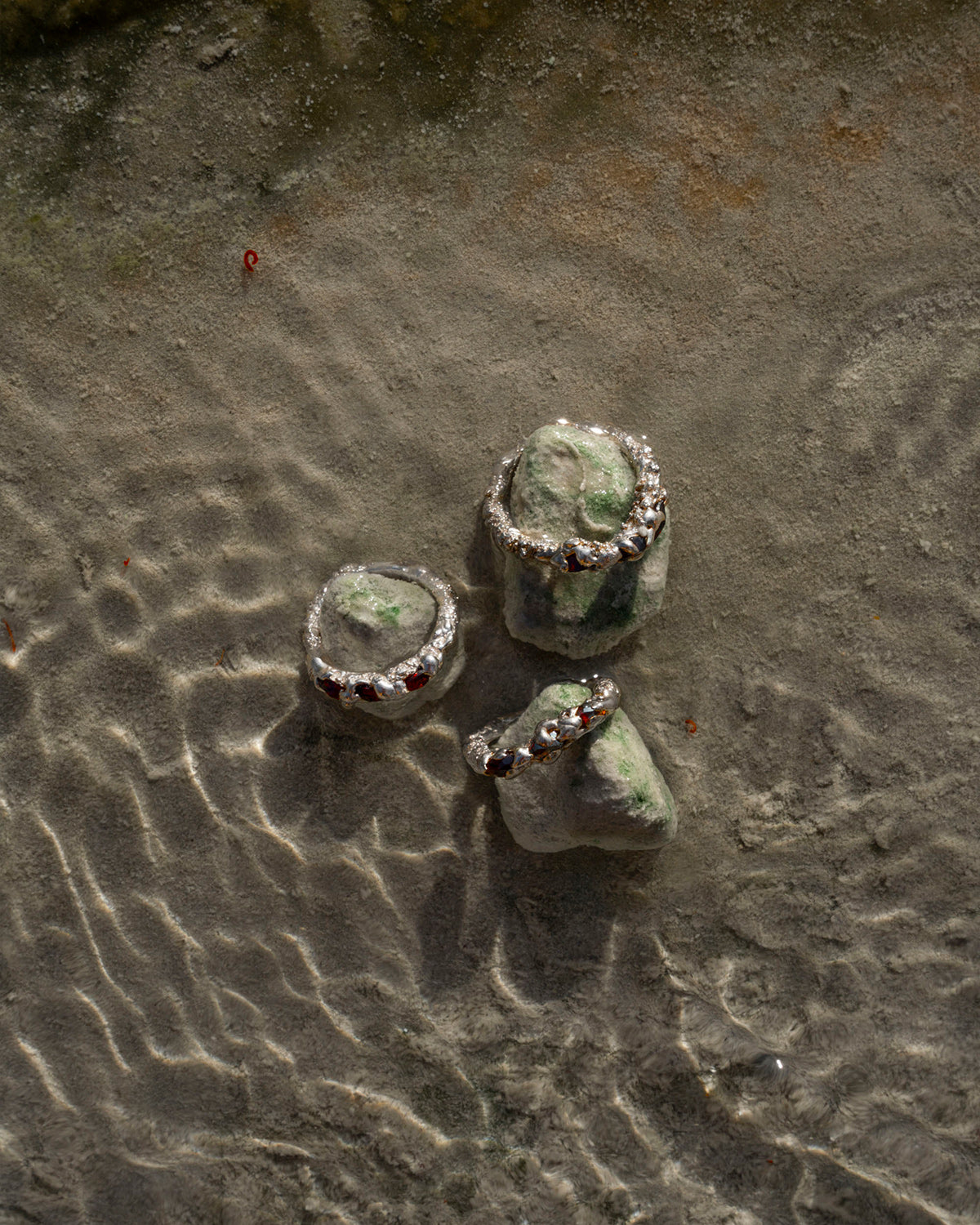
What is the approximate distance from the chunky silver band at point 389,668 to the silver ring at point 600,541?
14.7 inches

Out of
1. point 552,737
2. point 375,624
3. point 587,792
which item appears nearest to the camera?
point 552,737

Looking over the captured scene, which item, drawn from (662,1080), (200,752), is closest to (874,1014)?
(662,1080)

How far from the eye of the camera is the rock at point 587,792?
10.9 ft

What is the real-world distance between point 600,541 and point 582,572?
0.15 metres

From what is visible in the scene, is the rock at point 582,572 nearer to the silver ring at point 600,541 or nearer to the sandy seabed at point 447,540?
the silver ring at point 600,541

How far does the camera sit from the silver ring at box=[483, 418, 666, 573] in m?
3.29

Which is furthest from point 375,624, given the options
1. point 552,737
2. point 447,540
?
point 552,737

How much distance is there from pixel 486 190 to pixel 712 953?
10.8 feet

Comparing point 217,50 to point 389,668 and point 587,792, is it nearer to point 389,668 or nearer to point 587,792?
point 389,668

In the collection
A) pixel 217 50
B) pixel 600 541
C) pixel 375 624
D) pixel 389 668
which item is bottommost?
pixel 389 668

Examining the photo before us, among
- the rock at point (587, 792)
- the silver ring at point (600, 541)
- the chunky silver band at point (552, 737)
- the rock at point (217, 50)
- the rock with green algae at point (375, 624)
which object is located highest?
the rock at point (217, 50)

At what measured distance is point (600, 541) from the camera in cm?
352

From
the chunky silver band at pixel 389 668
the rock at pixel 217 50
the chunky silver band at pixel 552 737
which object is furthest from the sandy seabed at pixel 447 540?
the chunky silver band at pixel 552 737

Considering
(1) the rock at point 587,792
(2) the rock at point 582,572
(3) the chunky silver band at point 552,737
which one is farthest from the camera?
(2) the rock at point 582,572
